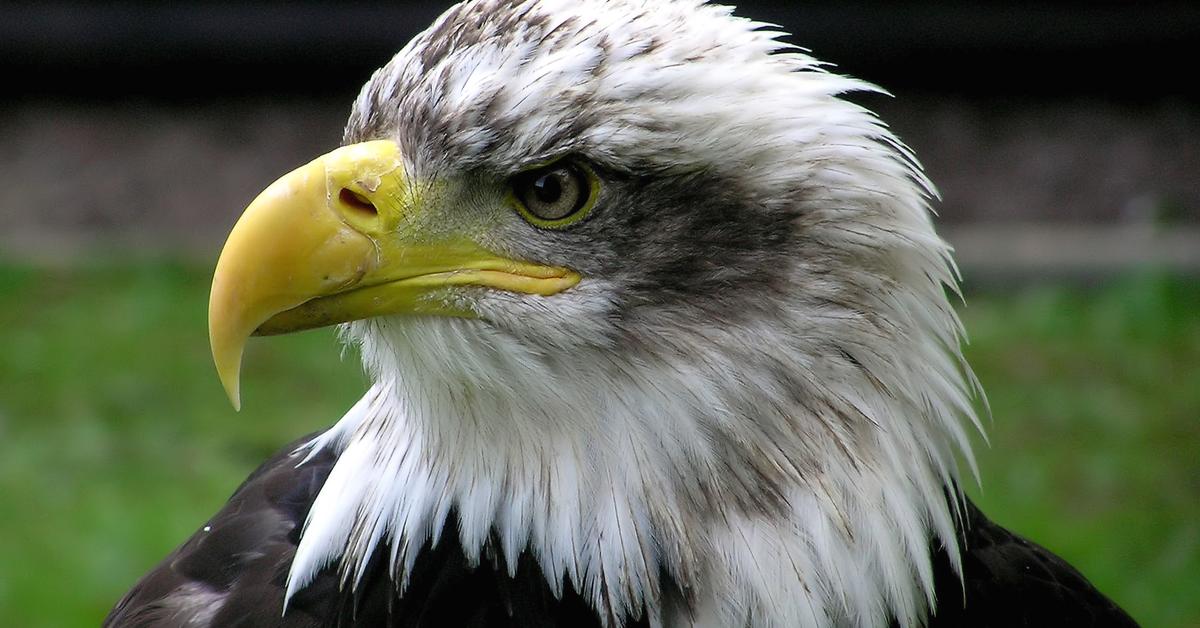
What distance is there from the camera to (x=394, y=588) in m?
2.61

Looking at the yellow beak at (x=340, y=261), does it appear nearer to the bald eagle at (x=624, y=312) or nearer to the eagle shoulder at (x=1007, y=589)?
the bald eagle at (x=624, y=312)

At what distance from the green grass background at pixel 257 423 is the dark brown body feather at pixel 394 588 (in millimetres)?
2287

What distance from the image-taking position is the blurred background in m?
6.02

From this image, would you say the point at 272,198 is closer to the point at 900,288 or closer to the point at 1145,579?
the point at 900,288

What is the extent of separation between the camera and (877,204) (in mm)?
2523

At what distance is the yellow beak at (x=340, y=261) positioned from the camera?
2381mm

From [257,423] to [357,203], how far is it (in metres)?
4.29

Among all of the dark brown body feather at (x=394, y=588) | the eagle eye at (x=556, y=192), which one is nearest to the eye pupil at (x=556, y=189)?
the eagle eye at (x=556, y=192)

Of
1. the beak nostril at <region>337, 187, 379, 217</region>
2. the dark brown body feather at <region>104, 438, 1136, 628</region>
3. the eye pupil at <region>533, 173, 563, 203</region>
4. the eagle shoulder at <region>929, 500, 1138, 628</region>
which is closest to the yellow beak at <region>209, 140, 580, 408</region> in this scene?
the beak nostril at <region>337, 187, 379, 217</region>

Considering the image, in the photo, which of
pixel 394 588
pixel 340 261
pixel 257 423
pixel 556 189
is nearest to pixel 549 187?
pixel 556 189

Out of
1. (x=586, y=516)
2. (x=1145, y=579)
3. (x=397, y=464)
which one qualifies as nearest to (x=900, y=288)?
(x=586, y=516)

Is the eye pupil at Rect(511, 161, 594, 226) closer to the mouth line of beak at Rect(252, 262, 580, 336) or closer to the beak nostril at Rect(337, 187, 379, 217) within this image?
the mouth line of beak at Rect(252, 262, 580, 336)

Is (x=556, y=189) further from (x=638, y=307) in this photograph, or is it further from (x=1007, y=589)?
(x=1007, y=589)

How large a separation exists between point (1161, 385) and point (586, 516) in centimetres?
497
